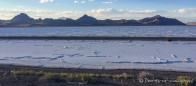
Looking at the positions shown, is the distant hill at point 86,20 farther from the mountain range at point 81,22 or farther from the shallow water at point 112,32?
the shallow water at point 112,32

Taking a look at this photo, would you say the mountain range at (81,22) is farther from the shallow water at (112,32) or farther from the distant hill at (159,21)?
the shallow water at (112,32)

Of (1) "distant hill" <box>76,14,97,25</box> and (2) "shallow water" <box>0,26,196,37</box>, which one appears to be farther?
(1) "distant hill" <box>76,14,97,25</box>

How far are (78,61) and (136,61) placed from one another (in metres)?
3.13

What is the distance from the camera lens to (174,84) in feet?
32.5

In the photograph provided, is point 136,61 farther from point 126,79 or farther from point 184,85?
point 184,85

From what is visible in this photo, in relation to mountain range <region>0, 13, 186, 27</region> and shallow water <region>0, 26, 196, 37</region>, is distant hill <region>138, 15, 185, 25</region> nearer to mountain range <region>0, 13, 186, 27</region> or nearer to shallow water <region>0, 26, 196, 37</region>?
mountain range <region>0, 13, 186, 27</region>

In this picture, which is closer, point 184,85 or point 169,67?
point 184,85

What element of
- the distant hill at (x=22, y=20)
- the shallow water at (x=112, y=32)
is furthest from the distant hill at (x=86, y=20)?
the shallow water at (x=112, y=32)

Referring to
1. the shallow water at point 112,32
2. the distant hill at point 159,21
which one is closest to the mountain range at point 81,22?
the distant hill at point 159,21

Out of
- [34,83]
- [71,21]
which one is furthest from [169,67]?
[71,21]

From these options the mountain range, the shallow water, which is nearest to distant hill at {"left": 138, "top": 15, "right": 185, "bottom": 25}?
the mountain range

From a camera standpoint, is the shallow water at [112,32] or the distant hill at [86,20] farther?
the distant hill at [86,20]

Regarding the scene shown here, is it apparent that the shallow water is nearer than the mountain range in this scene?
Yes

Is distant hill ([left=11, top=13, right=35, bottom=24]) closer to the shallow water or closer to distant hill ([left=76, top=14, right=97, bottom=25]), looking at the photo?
distant hill ([left=76, top=14, right=97, bottom=25])
